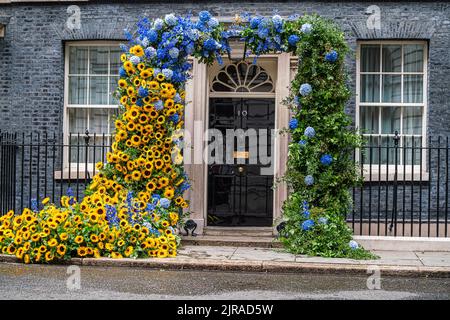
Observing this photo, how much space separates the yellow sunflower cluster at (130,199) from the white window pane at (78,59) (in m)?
2.55

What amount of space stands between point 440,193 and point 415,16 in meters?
3.19

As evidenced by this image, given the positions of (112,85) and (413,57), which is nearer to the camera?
(413,57)

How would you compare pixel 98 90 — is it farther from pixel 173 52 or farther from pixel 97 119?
pixel 173 52

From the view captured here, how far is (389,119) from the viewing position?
13.8m

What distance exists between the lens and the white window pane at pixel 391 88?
13.8 meters

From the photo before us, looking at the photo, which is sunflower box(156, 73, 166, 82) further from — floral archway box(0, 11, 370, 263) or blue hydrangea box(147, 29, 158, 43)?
blue hydrangea box(147, 29, 158, 43)

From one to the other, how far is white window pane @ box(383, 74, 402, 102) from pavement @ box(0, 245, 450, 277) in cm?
369

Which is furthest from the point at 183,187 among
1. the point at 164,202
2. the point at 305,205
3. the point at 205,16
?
the point at 205,16

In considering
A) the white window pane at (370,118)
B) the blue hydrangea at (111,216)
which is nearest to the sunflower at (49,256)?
the blue hydrangea at (111,216)

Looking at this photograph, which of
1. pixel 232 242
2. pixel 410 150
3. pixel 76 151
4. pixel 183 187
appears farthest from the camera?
pixel 76 151

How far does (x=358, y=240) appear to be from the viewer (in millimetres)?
11883

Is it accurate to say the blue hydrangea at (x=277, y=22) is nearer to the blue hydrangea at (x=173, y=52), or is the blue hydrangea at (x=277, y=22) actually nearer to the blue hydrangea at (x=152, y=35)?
the blue hydrangea at (x=173, y=52)

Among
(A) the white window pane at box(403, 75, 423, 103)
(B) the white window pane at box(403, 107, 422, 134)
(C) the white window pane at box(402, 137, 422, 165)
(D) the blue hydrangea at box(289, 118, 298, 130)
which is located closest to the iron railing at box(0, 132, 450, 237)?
(C) the white window pane at box(402, 137, 422, 165)

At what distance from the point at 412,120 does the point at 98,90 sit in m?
5.90
